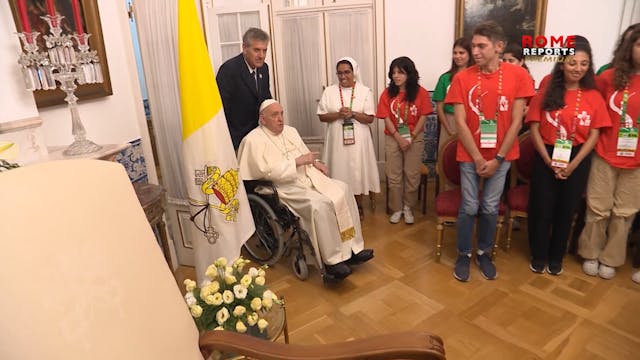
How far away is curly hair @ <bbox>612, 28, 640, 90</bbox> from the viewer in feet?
7.78

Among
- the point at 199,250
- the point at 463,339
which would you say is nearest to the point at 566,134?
the point at 463,339

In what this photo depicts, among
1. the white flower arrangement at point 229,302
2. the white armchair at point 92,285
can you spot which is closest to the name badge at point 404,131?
the white flower arrangement at point 229,302

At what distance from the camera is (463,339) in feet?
7.32

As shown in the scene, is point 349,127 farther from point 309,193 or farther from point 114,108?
point 114,108

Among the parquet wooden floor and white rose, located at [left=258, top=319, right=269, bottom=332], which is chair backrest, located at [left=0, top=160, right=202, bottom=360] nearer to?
white rose, located at [left=258, top=319, right=269, bottom=332]

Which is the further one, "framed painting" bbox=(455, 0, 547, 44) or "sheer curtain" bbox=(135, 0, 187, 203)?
"framed painting" bbox=(455, 0, 547, 44)

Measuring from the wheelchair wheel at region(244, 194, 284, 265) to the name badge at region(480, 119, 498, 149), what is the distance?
1.48 m

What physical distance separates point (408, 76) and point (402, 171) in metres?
0.86

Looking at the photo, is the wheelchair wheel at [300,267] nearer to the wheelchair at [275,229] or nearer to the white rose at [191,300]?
the wheelchair at [275,229]

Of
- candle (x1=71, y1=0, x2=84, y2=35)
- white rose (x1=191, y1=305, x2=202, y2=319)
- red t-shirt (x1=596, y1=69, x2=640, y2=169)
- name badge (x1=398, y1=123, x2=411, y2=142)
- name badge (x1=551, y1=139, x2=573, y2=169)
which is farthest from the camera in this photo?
name badge (x1=398, y1=123, x2=411, y2=142)

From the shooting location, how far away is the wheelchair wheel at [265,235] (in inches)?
113

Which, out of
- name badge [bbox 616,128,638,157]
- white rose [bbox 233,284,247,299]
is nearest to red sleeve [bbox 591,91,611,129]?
name badge [bbox 616,128,638,157]

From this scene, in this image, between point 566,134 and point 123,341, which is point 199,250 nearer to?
point 123,341

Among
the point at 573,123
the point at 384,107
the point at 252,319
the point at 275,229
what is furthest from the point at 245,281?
the point at 384,107
